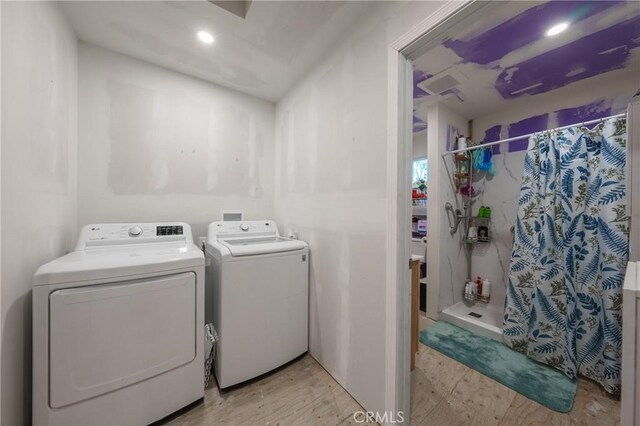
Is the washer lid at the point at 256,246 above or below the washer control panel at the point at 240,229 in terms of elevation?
below

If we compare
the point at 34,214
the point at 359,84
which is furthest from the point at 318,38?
the point at 34,214

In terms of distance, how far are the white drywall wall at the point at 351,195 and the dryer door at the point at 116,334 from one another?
2.81 ft

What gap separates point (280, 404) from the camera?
1312mm

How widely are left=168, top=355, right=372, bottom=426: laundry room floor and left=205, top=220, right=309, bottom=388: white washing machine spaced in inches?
3.1

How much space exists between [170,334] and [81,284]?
0.46 m

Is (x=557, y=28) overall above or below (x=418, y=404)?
above

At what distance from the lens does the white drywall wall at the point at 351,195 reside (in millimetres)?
1187

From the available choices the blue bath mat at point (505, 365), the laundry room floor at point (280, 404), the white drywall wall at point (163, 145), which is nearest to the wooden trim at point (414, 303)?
the blue bath mat at point (505, 365)

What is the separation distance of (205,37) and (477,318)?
3330 millimetres

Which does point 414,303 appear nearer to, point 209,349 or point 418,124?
point 209,349

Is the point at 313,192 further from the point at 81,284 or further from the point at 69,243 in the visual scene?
the point at 69,243

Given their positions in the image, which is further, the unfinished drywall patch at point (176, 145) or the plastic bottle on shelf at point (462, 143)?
the plastic bottle on shelf at point (462, 143)

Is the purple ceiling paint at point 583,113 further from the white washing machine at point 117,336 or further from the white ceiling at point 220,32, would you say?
the white washing machine at point 117,336

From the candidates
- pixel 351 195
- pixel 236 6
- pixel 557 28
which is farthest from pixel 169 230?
pixel 557 28
